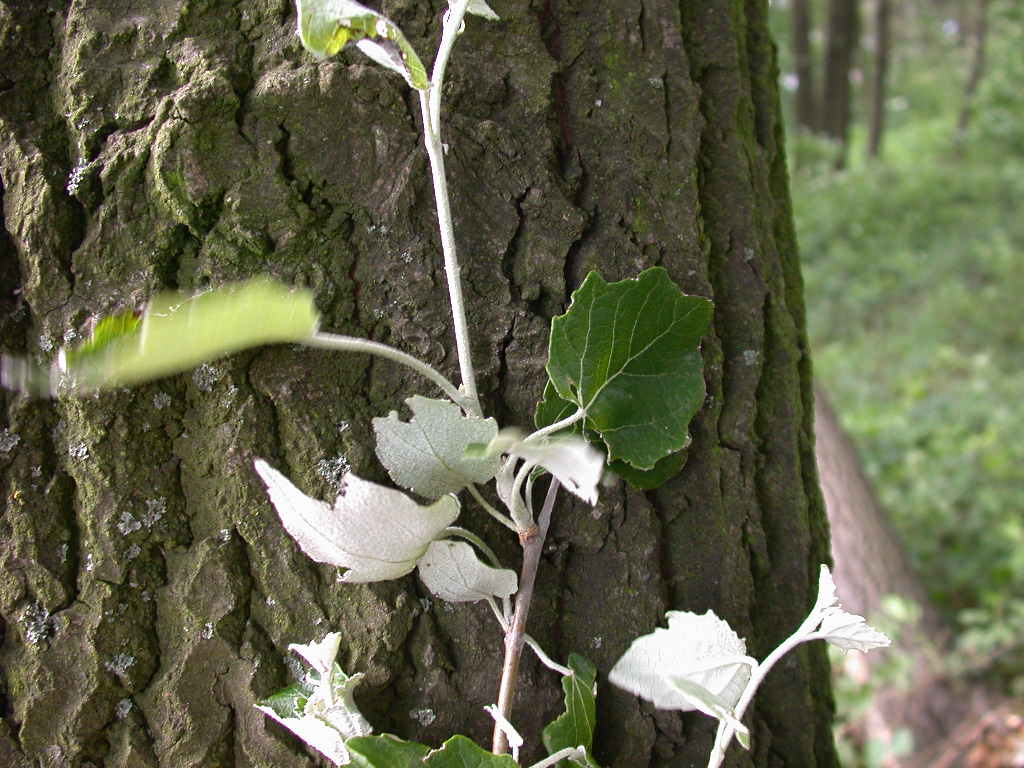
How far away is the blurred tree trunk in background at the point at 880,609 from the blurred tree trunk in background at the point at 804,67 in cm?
703

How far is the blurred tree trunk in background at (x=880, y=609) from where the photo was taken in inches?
103

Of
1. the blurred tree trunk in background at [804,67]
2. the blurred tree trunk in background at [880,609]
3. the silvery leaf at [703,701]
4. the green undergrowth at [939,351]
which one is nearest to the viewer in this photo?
the silvery leaf at [703,701]

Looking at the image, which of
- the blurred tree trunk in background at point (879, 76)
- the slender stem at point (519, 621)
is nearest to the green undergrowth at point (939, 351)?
the blurred tree trunk in background at point (879, 76)

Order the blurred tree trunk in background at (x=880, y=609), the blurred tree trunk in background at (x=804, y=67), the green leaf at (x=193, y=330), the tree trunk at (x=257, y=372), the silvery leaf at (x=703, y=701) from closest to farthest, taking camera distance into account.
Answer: the green leaf at (x=193, y=330) → the silvery leaf at (x=703, y=701) → the tree trunk at (x=257, y=372) → the blurred tree trunk in background at (x=880, y=609) → the blurred tree trunk in background at (x=804, y=67)

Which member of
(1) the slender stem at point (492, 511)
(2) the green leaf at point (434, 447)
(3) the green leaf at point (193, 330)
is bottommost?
(1) the slender stem at point (492, 511)

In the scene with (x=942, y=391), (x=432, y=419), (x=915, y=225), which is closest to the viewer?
(x=432, y=419)

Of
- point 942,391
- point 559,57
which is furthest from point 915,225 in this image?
point 559,57

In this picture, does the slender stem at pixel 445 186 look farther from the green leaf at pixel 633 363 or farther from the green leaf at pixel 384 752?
the green leaf at pixel 384 752

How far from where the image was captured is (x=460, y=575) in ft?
2.32

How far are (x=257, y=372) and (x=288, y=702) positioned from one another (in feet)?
0.98

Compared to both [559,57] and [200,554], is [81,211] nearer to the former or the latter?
[200,554]

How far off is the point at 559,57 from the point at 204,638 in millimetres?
656

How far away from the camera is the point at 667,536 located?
2.68 ft

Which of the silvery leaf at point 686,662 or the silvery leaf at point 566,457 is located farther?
the silvery leaf at point 686,662
